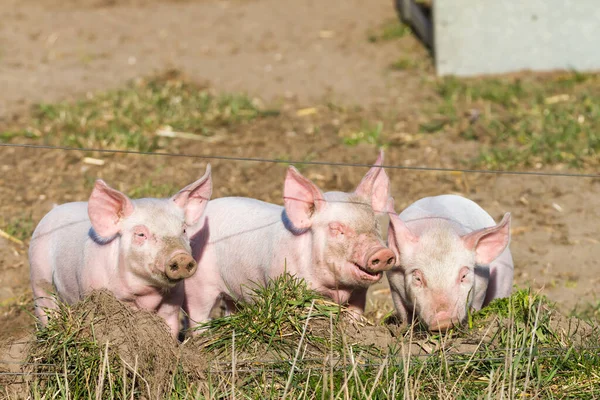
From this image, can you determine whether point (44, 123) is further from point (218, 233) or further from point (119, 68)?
point (218, 233)

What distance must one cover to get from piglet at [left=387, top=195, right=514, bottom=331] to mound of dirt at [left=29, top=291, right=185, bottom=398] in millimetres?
1404

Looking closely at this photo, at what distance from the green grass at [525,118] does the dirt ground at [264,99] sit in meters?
0.26

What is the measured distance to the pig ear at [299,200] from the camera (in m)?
5.61

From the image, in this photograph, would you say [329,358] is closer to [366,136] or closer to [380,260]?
[380,260]

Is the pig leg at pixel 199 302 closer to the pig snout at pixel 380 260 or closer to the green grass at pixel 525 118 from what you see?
the pig snout at pixel 380 260

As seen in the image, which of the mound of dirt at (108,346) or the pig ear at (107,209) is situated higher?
the pig ear at (107,209)

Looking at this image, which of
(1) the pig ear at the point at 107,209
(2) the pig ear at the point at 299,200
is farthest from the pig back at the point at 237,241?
(1) the pig ear at the point at 107,209

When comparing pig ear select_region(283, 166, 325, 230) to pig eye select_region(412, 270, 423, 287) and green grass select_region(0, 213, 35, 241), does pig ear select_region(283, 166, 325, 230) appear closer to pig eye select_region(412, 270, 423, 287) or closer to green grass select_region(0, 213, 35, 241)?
→ pig eye select_region(412, 270, 423, 287)

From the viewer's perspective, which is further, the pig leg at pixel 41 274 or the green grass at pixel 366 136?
the green grass at pixel 366 136

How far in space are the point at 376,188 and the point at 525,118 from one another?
15.6 feet

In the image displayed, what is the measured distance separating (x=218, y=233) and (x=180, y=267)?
939 mm

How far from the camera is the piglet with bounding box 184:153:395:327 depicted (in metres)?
5.46

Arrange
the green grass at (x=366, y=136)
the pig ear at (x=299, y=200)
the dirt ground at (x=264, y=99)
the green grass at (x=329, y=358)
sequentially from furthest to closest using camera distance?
the green grass at (x=366, y=136)
the dirt ground at (x=264, y=99)
the pig ear at (x=299, y=200)
the green grass at (x=329, y=358)

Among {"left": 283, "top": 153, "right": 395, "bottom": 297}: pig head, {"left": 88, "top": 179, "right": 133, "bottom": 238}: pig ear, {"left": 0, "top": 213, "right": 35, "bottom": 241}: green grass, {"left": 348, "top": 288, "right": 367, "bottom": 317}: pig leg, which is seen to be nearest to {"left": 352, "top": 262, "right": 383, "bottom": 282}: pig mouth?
{"left": 283, "top": 153, "right": 395, "bottom": 297}: pig head
